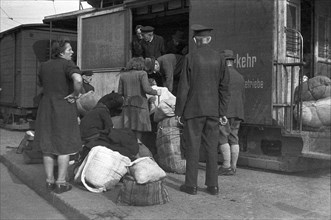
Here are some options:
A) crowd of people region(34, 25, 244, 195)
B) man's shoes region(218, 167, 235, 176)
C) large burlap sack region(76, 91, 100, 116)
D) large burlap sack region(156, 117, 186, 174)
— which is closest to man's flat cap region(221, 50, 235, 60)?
crowd of people region(34, 25, 244, 195)

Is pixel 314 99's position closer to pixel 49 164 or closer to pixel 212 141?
pixel 212 141

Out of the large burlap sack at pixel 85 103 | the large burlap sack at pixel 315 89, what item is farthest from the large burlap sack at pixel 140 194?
the large burlap sack at pixel 85 103

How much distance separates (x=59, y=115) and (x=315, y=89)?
3.68m

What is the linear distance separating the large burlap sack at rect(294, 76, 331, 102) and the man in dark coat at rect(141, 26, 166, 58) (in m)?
2.97

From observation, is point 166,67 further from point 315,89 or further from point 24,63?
point 24,63

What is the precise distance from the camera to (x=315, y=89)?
6066 millimetres

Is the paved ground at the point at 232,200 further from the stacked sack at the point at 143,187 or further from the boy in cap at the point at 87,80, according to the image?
the boy in cap at the point at 87,80

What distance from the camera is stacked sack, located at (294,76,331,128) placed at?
576 cm

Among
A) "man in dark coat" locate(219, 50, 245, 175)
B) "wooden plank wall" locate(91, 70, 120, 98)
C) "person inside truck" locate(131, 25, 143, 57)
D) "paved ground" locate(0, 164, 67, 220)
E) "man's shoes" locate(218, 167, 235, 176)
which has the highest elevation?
"person inside truck" locate(131, 25, 143, 57)

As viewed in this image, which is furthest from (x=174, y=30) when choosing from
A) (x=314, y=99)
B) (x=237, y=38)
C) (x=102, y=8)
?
(x=314, y=99)

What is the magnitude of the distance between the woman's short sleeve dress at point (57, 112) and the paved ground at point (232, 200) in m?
0.61

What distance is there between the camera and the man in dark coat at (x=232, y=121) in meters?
5.76

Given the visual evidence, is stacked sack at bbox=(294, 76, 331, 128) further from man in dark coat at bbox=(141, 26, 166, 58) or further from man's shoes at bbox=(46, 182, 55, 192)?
man's shoes at bbox=(46, 182, 55, 192)

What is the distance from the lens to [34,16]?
1730 centimetres
